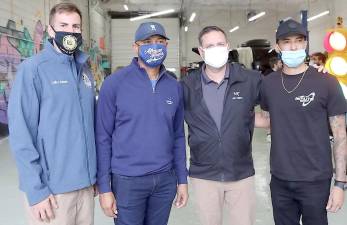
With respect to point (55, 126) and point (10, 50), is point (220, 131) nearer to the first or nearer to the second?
point (55, 126)

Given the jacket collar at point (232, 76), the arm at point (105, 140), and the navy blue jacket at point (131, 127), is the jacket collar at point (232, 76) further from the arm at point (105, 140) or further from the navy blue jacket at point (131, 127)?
the arm at point (105, 140)

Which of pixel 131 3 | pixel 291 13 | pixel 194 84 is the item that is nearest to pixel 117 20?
pixel 131 3

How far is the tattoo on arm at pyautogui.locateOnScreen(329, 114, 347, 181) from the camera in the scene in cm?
207

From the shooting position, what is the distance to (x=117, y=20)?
64.8 feet

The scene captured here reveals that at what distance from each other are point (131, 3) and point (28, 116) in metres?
16.9

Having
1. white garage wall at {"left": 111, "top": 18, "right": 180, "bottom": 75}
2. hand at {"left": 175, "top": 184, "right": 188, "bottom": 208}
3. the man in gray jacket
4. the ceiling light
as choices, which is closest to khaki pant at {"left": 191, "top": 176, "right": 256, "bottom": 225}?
the man in gray jacket

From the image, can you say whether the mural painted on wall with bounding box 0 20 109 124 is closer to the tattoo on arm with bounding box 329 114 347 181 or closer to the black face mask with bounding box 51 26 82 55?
the black face mask with bounding box 51 26 82 55

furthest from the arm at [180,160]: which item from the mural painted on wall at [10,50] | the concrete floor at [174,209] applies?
the mural painted on wall at [10,50]

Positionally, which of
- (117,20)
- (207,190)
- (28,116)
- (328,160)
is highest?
(117,20)

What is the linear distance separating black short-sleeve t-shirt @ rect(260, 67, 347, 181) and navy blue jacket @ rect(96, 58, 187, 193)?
638 millimetres

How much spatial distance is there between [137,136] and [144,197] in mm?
334

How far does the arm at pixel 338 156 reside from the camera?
2.07 metres

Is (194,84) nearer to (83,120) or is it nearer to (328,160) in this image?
(83,120)

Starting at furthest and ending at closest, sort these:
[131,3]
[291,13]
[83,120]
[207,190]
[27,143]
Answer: [291,13], [131,3], [207,190], [83,120], [27,143]
